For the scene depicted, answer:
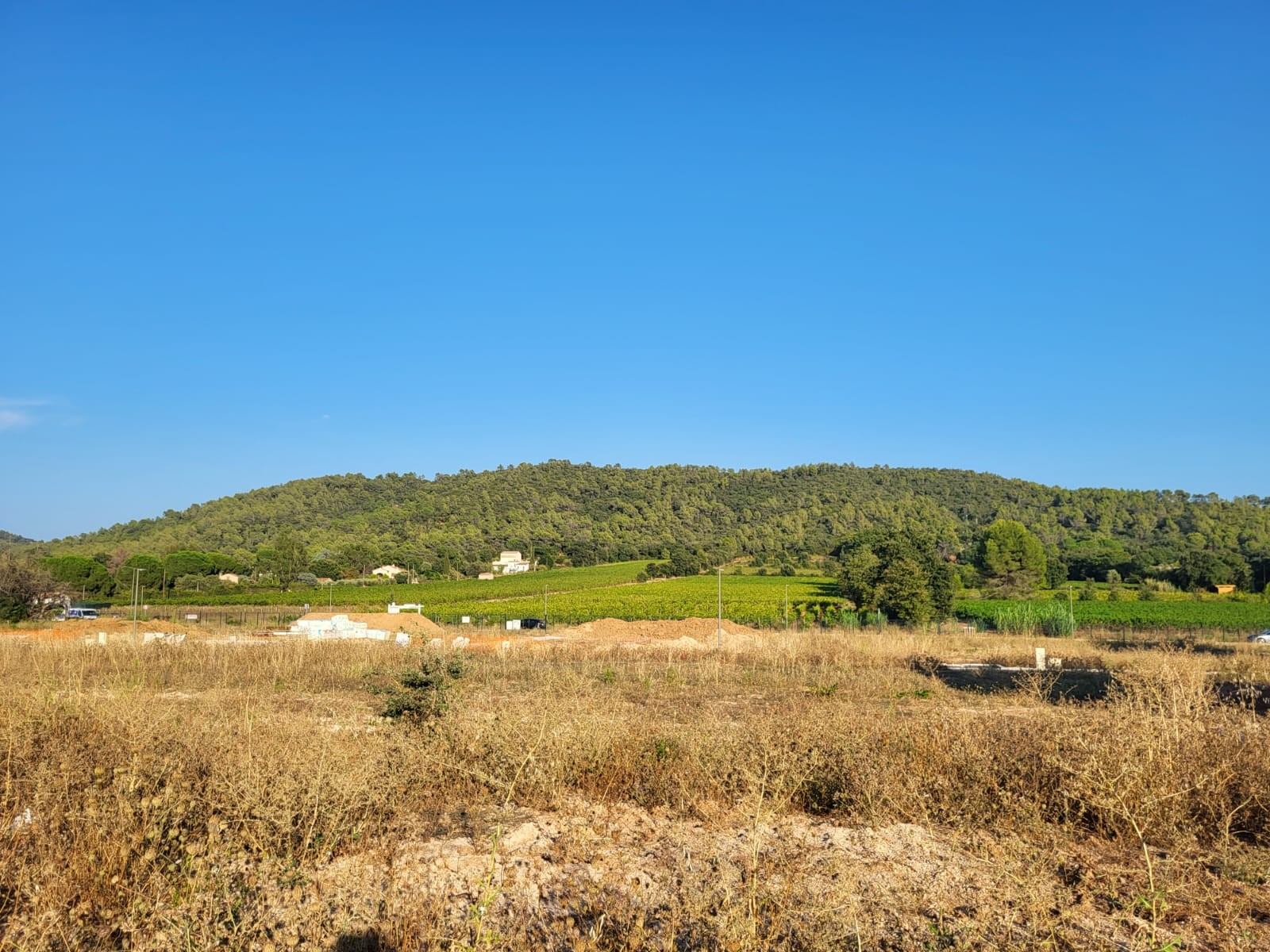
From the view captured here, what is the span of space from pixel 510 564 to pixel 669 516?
26609mm

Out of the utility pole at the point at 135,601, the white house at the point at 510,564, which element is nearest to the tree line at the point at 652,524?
the white house at the point at 510,564

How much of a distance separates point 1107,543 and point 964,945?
368ft

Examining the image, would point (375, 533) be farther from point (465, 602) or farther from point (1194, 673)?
point (1194, 673)

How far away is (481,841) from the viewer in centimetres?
648

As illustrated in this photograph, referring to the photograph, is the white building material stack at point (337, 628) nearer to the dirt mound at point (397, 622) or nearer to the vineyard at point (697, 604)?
the dirt mound at point (397, 622)

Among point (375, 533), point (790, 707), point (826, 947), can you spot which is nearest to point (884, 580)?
point (790, 707)

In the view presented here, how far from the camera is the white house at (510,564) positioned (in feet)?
303

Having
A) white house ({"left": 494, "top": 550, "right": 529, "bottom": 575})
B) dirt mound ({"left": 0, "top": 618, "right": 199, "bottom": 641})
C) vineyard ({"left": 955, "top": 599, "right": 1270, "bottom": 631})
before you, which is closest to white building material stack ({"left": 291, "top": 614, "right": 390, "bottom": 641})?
dirt mound ({"left": 0, "top": 618, "right": 199, "bottom": 641})

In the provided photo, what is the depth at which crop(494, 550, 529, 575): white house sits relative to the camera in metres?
92.4

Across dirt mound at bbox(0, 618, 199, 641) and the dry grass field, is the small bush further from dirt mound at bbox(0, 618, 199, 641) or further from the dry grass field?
dirt mound at bbox(0, 618, 199, 641)

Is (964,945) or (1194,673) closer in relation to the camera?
(964,945)

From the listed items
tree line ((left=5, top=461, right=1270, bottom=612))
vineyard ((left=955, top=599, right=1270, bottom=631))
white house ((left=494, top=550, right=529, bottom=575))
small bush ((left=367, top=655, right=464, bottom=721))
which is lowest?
vineyard ((left=955, top=599, right=1270, bottom=631))

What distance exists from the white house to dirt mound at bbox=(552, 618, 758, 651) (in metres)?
49.0

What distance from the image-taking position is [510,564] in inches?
3708
